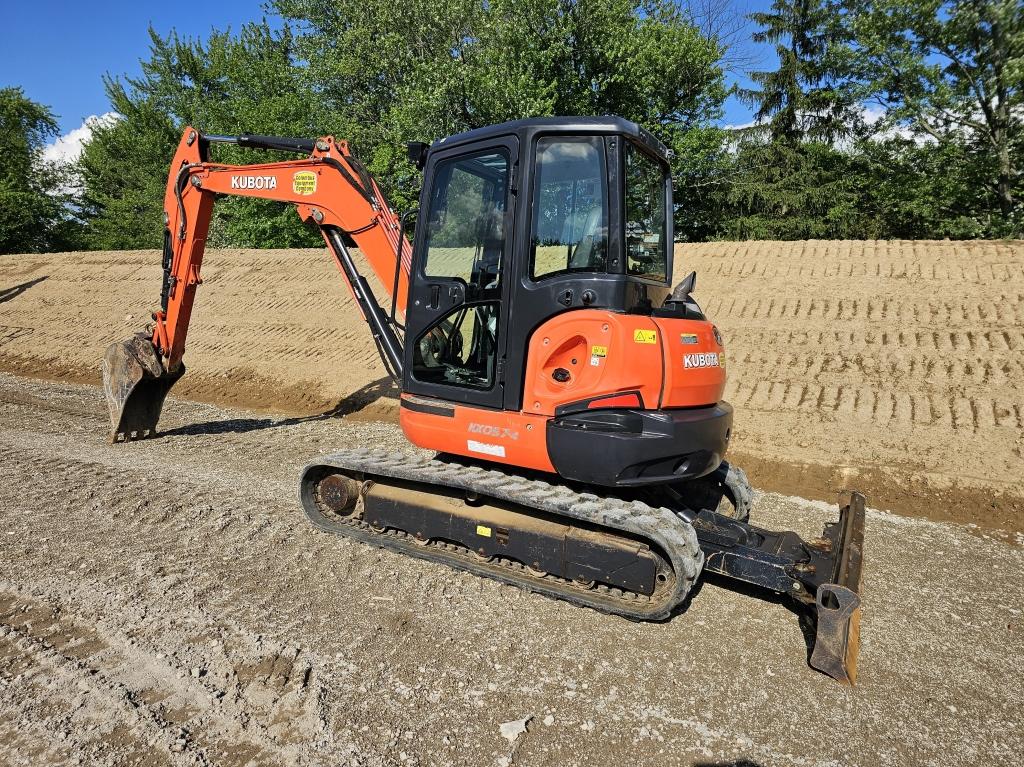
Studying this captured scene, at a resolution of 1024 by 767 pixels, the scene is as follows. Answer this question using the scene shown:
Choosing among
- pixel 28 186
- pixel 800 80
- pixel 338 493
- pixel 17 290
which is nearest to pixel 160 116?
pixel 28 186

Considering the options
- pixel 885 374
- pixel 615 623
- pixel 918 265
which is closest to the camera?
pixel 615 623

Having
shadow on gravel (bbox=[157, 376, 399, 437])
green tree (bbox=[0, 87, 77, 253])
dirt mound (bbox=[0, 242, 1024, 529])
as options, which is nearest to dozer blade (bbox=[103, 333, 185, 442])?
shadow on gravel (bbox=[157, 376, 399, 437])

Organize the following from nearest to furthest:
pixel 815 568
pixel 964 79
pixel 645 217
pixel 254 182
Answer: pixel 815 568, pixel 645 217, pixel 254 182, pixel 964 79

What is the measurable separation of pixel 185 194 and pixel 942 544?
7.40m

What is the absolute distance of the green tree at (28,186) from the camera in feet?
103

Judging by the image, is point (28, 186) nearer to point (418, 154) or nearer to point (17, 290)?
point (17, 290)

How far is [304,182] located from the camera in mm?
5777

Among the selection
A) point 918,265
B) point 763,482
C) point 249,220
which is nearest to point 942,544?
point 763,482

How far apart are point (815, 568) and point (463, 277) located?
2637 millimetres

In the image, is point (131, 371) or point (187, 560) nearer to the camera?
point (187, 560)

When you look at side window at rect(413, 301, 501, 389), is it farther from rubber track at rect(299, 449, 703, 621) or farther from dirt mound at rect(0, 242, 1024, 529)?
dirt mound at rect(0, 242, 1024, 529)

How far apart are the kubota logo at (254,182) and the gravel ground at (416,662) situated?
2.88 m

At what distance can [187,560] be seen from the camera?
4.19 metres

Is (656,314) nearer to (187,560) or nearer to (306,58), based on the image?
(187,560)
